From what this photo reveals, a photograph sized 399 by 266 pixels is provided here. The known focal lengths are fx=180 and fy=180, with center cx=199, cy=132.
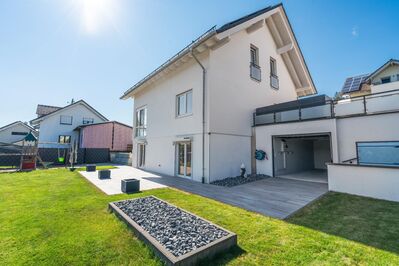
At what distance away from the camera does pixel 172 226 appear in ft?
11.7

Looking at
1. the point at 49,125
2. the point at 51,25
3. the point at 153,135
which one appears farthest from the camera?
the point at 49,125

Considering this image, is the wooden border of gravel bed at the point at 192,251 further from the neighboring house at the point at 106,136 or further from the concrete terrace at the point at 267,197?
the neighboring house at the point at 106,136

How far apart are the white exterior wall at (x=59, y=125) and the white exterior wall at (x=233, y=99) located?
21.5 m

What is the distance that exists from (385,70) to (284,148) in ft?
48.9

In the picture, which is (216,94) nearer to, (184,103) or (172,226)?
(184,103)

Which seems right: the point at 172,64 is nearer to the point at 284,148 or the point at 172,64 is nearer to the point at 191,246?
the point at 284,148

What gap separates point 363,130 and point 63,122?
29.9m

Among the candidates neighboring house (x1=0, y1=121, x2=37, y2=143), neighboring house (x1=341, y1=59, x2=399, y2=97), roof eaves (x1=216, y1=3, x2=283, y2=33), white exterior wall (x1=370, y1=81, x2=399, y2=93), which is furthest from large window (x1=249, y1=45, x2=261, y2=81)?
neighboring house (x1=0, y1=121, x2=37, y2=143)

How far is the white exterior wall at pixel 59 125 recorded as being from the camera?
2248 centimetres

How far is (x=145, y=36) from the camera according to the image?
1044 cm

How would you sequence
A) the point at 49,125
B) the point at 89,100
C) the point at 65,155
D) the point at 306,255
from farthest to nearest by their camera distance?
the point at 89,100, the point at 49,125, the point at 65,155, the point at 306,255

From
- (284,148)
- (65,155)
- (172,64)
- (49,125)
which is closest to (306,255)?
(284,148)

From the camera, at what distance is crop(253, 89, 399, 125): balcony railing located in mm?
6981

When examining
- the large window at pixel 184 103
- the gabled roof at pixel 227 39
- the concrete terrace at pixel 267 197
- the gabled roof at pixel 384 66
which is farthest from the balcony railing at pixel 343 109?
the gabled roof at pixel 384 66
